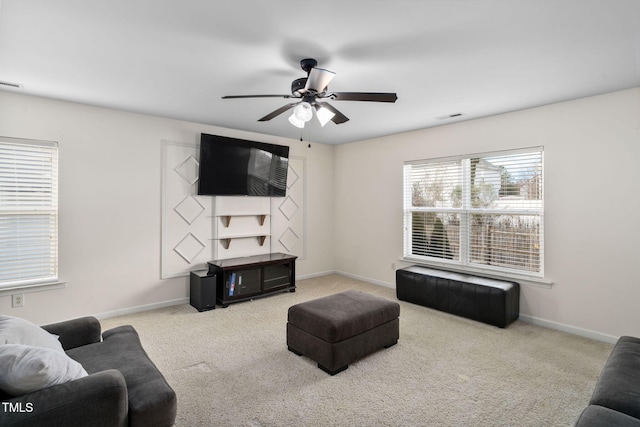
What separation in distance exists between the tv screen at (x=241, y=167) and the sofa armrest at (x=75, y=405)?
10.7 ft

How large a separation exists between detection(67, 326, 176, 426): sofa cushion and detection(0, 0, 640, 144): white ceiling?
6.83ft

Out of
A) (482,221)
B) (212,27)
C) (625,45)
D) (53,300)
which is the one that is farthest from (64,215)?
(625,45)

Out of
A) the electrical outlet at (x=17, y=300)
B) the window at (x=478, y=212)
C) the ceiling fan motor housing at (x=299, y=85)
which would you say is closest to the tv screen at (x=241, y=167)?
the window at (x=478, y=212)

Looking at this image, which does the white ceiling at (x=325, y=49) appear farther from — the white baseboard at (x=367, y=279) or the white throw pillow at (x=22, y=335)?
the white baseboard at (x=367, y=279)

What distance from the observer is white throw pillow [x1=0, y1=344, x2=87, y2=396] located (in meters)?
1.37

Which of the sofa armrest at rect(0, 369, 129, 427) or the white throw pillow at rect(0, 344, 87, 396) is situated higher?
the white throw pillow at rect(0, 344, 87, 396)

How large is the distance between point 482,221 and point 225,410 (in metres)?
3.70

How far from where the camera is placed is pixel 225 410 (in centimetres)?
216

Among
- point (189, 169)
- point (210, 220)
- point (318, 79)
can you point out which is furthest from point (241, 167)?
point (318, 79)

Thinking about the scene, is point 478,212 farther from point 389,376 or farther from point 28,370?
point 28,370

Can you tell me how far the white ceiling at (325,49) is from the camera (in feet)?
6.16

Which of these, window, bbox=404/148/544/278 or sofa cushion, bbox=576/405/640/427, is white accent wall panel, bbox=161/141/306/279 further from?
sofa cushion, bbox=576/405/640/427

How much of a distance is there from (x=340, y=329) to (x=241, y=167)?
3.03 metres

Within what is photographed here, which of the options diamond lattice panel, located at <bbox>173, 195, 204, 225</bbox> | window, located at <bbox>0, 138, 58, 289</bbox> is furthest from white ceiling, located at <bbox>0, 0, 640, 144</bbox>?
diamond lattice panel, located at <bbox>173, 195, 204, 225</bbox>
